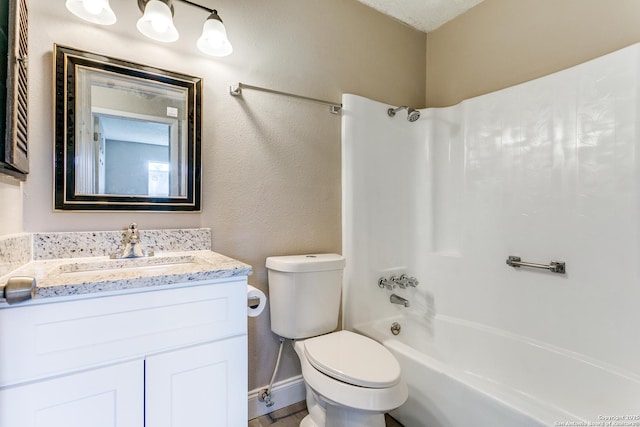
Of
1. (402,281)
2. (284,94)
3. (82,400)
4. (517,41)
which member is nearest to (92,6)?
(284,94)

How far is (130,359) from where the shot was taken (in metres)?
0.85

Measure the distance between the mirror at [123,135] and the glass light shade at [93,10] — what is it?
0.13 metres

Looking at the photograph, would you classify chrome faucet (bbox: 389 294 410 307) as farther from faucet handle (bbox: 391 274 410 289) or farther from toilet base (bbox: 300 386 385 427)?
toilet base (bbox: 300 386 385 427)

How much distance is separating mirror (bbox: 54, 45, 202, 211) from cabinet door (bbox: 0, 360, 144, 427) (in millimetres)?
704

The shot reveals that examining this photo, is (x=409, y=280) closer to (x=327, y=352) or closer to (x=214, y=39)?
(x=327, y=352)

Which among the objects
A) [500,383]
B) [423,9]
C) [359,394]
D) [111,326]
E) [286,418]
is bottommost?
[286,418]

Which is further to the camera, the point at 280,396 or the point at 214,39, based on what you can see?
the point at 280,396

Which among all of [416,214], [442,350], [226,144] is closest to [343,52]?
[226,144]

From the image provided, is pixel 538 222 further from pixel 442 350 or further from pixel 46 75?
pixel 46 75

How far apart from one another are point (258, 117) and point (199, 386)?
1241 mm

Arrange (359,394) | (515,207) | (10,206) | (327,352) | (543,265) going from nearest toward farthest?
(10,206)
(359,394)
(327,352)
(543,265)
(515,207)

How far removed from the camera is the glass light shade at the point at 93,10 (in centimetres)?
114

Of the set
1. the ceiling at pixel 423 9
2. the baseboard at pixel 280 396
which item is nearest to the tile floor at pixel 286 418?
the baseboard at pixel 280 396

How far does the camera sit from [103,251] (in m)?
1.25
